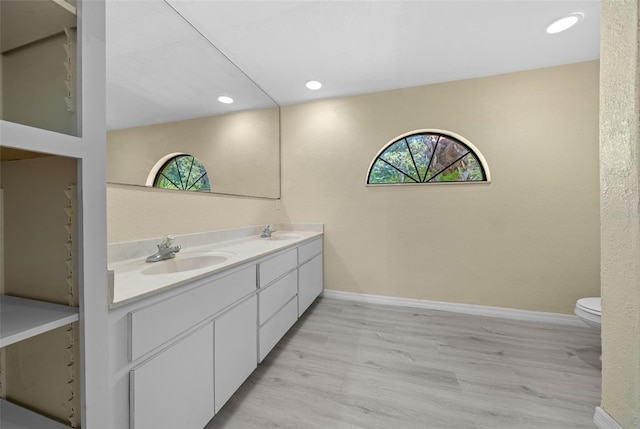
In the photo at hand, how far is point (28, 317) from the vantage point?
548 mm

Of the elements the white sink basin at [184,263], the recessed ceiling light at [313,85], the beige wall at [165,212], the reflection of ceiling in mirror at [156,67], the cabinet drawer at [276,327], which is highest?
the recessed ceiling light at [313,85]

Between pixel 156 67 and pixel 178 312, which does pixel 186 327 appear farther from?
pixel 156 67

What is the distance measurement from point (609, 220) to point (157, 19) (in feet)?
8.64

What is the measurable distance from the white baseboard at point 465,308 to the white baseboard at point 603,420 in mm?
1162

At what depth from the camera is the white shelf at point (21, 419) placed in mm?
604

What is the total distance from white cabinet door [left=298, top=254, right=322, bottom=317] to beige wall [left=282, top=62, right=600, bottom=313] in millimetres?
195

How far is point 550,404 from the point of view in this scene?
1.28m

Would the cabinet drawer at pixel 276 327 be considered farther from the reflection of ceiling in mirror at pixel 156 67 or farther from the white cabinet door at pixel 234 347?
the reflection of ceiling in mirror at pixel 156 67

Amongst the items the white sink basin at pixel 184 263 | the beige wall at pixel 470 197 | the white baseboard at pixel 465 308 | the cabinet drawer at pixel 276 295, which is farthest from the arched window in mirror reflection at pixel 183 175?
the white baseboard at pixel 465 308

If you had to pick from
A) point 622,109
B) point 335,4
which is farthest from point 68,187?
point 622,109

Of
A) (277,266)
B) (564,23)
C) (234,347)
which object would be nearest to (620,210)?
(564,23)

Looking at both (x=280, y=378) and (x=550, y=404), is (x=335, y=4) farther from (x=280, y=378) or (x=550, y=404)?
(x=550, y=404)

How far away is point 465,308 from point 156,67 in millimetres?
3166

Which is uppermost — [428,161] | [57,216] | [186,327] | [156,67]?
[156,67]
